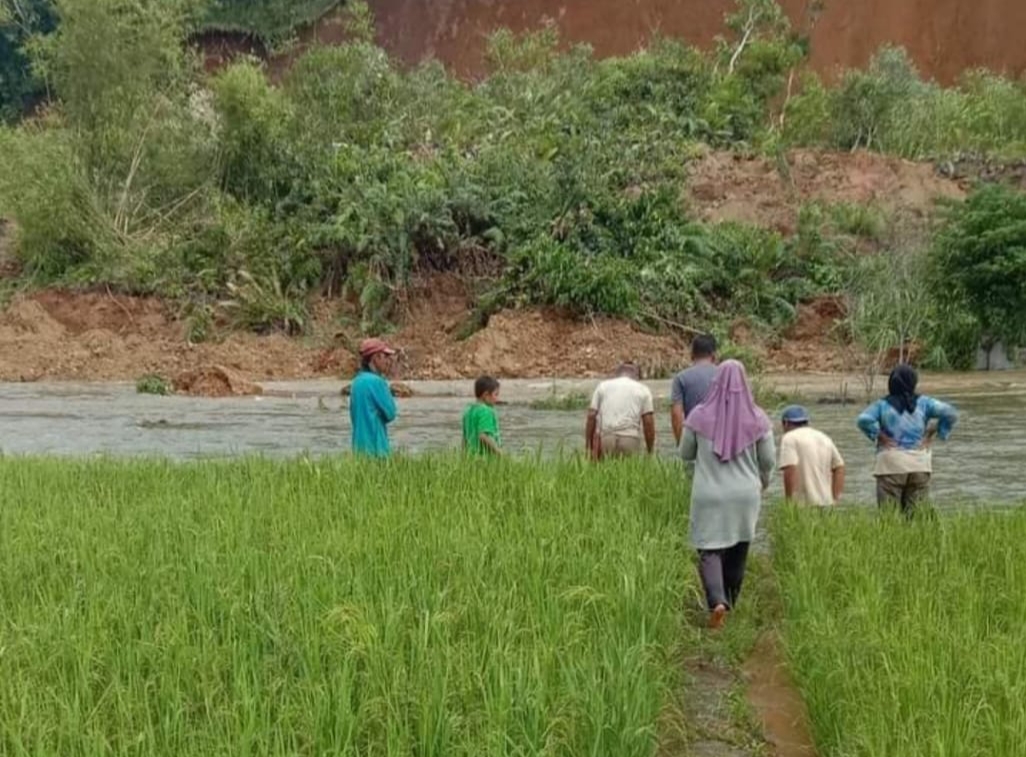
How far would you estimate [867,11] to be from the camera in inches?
2152

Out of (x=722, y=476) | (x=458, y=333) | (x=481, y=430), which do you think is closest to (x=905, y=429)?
(x=722, y=476)

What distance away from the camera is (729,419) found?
→ 7.09m

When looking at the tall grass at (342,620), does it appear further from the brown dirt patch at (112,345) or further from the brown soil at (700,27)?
the brown soil at (700,27)

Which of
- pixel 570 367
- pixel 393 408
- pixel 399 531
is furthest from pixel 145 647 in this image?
pixel 570 367

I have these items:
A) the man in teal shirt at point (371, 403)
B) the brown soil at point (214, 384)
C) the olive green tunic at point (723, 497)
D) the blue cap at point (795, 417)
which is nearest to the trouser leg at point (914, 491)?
the blue cap at point (795, 417)

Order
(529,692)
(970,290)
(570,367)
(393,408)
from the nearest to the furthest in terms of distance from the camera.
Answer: (529,692) < (393,408) < (970,290) < (570,367)

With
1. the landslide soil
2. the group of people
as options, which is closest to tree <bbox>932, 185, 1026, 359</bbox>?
the landslide soil

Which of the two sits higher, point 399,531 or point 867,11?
point 867,11

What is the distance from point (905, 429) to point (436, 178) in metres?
22.7

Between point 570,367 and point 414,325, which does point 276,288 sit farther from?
point 570,367

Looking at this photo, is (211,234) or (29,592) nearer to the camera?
(29,592)

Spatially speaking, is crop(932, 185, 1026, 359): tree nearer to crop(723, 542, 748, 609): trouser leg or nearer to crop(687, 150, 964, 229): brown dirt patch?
crop(687, 150, 964, 229): brown dirt patch

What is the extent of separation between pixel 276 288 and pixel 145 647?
25.5m

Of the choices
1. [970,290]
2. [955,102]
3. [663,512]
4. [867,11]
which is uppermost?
[867,11]
